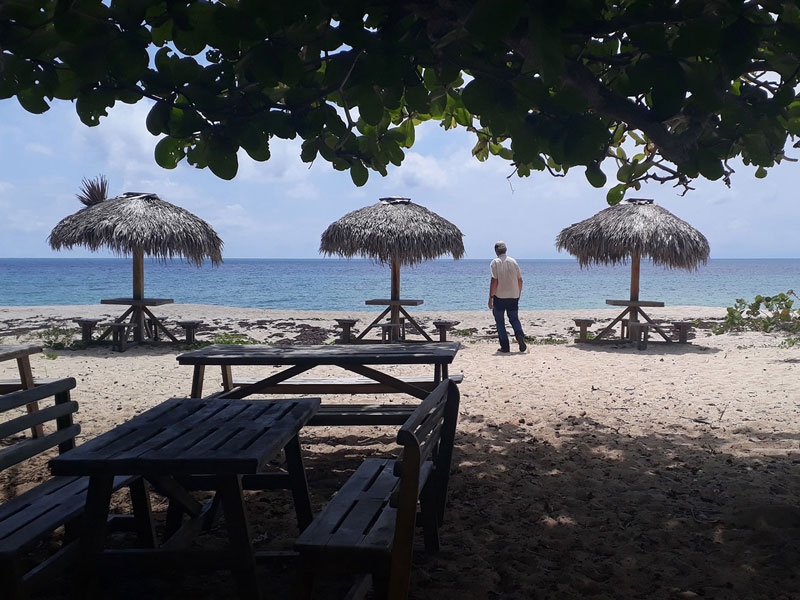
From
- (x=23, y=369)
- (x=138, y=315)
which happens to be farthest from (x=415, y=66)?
(x=138, y=315)

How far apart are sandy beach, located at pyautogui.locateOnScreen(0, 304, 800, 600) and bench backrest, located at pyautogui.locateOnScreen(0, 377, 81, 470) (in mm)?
846

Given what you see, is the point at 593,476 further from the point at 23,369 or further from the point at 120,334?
→ the point at 120,334

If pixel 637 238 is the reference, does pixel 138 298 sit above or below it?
below

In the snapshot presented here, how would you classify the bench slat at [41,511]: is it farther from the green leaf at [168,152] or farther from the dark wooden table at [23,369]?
the dark wooden table at [23,369]

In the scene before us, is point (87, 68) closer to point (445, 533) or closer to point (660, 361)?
point (445, 533)

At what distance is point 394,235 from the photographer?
40.8 ft

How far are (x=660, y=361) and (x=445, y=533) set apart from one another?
22.8 ft

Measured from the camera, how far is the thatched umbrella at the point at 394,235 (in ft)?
40.9

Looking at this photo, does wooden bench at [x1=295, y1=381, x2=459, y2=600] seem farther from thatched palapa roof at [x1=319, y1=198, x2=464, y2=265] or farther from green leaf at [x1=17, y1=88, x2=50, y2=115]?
thatched palapa roof at [x1=319, y1=198, x2=464, y2=265]

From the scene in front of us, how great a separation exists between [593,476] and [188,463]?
275 cm

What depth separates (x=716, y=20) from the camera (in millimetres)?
2152

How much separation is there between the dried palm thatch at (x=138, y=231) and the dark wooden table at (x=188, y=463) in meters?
9.07

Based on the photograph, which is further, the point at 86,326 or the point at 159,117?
the point at 86,326

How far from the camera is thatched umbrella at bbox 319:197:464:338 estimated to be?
1247 cm
